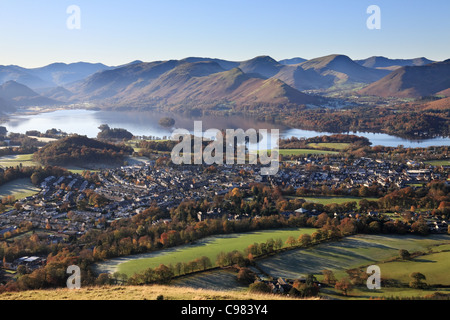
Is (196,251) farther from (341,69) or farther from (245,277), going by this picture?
(341,69)

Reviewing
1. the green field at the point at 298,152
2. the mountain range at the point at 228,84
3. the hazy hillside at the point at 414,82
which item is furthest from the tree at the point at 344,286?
the hazy hillside at the point at 414,82

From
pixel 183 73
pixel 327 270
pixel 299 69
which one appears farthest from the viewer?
pixel 299 69

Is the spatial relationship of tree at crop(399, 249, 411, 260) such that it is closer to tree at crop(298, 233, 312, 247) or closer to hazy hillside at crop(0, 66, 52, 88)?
tree at crop(298, 233, 312, 247)

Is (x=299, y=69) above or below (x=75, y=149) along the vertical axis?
above

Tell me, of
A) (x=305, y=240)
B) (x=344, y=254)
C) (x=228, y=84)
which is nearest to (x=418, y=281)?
(x=344, y=254)

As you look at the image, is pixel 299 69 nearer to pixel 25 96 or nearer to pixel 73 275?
pixel 25 96

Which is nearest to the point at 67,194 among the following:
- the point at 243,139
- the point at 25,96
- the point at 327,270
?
the point at 327,270

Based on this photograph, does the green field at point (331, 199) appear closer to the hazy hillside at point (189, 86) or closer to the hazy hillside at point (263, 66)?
the hazy hillside at point (189, 86)
